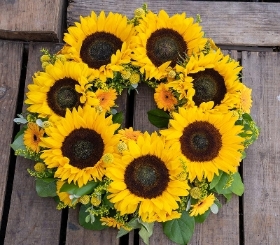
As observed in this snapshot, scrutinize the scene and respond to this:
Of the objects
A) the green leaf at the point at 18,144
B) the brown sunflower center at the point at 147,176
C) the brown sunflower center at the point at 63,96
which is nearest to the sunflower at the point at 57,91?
the brown sunflower center at the point at 63,96

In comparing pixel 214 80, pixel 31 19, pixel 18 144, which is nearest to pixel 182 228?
pixel 214 80

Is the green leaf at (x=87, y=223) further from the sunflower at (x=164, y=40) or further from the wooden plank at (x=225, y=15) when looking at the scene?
the wooden plank at (x=225, y=15)

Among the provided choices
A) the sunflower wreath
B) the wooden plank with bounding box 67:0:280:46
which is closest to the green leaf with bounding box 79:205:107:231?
the sunflower wreath

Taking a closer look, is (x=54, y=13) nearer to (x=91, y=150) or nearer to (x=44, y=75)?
(x=44, y=75)

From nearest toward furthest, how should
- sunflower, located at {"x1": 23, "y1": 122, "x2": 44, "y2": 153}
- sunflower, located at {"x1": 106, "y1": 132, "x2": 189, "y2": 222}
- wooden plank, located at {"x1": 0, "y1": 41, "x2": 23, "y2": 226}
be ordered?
sunflower, located at {"x1": 106, "y1": 132, "x2": 189, "y2": 222}
sunflower, located at {"x1": 23, "y1": 122, "x2": 44, "y2": 153}
wooden plank, located at {"x1": 0, "y1": 41, "x2": 23, "y2": 226}

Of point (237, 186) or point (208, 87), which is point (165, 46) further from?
point (237, 186)

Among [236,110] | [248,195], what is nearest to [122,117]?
[236,110]

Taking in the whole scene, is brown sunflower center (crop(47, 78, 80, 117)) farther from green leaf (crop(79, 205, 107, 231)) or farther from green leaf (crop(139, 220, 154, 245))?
green leaf (crop(139, 220, 154, 245))
